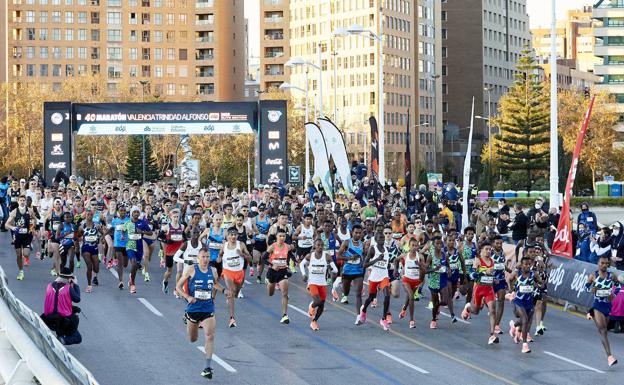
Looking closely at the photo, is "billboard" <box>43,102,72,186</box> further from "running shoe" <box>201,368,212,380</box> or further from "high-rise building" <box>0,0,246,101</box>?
"high-rise building" <box>0,0,246,101</box>

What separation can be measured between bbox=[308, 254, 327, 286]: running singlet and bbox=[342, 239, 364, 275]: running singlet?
1138 millimetres

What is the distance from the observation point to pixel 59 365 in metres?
9.70

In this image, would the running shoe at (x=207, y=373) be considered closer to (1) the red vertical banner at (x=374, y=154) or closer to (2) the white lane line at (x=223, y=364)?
(2) the white lane line at (x=223, y=364)

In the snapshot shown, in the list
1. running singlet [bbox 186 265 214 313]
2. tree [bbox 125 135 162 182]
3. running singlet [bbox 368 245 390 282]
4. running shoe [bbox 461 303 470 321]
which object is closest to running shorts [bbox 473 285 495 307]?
running shoe [bbox 461 303 470 321]

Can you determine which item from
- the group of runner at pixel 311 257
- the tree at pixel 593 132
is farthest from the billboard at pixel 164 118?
the tree at pixel 593 132

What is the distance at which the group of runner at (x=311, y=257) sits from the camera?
2117cm

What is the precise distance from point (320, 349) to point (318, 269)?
218cm

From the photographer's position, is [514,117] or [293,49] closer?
[514,117]

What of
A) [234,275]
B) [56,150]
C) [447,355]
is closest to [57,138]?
[56,150]

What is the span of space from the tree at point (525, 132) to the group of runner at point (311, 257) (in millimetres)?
70420

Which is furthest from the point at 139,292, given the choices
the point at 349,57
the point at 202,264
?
the point at 349,57

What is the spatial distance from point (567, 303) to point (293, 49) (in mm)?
135134

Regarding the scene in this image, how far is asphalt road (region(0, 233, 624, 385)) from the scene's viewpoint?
1845 centimetres

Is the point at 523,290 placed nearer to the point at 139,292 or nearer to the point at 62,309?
the point at 62,309
